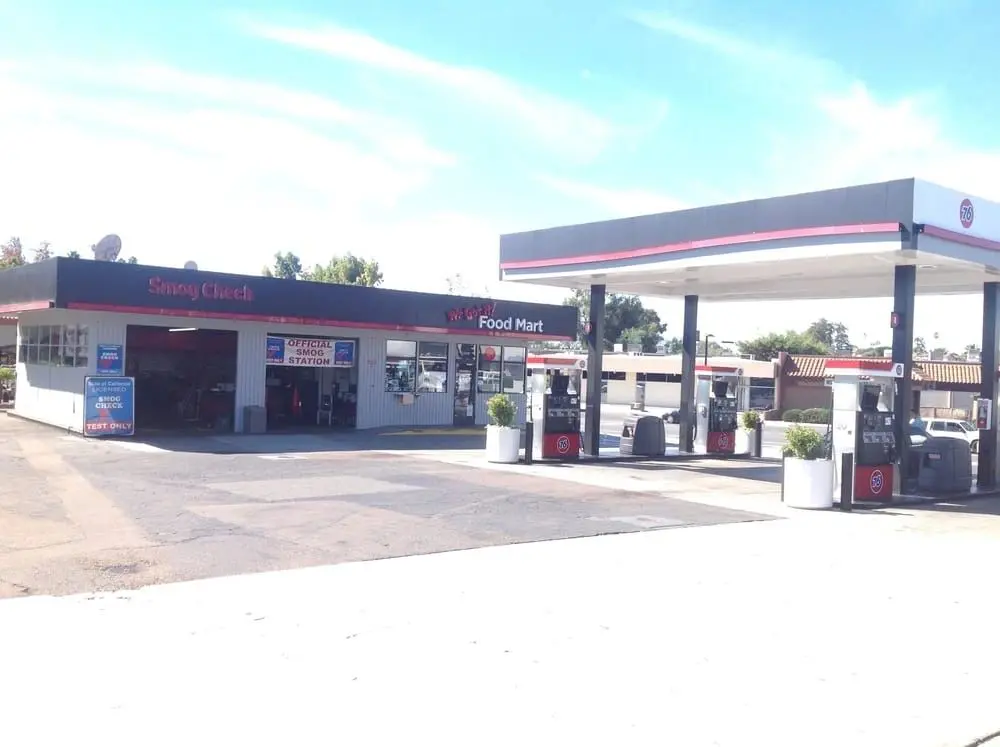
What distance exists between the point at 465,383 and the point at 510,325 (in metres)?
2.40

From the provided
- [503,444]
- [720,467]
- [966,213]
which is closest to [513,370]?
[720,467]

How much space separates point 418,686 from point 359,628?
134 centimetres

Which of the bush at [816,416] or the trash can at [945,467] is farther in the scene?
the bush at [816,416]

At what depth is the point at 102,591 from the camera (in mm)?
8148

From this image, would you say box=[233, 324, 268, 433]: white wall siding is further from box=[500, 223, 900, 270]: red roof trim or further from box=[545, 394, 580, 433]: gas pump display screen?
box=[545, 394, 580, 433]: gas pump display screen

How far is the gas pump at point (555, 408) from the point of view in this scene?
21.4 metres

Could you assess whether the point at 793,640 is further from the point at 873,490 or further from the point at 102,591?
the point at 873,490

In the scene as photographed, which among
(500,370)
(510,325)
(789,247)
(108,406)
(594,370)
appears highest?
(789,247)

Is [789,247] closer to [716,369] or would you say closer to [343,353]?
[716,369]

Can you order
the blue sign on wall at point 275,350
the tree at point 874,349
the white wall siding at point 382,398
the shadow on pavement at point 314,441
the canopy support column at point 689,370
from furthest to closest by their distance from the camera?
1. the tree at point 874,349
2. the white wall siding at point 382,398
3. the blue sign on wall at point 275,350
4. the canopy support column at point 689,370
5. the shadow on pavement at point 314,441

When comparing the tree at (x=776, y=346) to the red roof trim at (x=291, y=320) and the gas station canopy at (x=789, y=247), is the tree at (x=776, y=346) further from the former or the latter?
the gas station canopy at (x=789, y=247)

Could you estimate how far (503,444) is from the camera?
2050cm

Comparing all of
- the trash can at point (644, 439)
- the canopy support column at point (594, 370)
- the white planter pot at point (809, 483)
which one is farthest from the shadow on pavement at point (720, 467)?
the white planter pot at point (809, 483)

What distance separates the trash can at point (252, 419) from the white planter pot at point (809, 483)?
14.7 m
